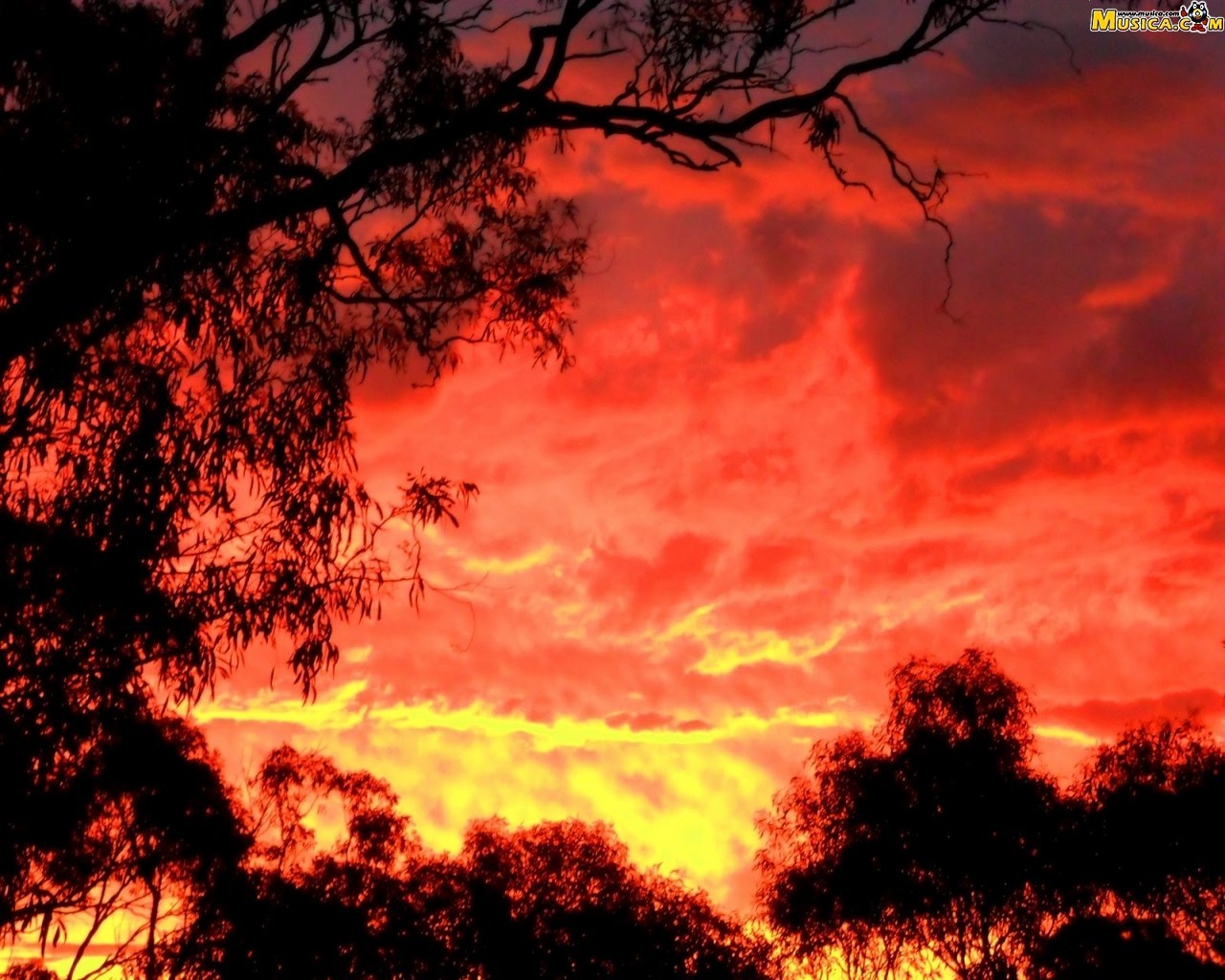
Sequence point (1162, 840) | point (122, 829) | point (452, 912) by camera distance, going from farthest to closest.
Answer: point (452, 912) < point (1162, 840) < point (122, 829)

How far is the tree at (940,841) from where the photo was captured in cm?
2977

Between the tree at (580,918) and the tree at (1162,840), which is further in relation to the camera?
the tree at (580,918)

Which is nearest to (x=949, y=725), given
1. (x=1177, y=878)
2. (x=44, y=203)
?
(x=1177, y=878)

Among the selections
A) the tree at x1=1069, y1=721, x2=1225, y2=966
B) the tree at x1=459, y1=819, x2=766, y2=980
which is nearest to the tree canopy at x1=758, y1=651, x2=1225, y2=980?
the tree at x1=1069, y1=721, x2=1225, y2=966

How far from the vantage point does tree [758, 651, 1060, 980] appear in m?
29.8

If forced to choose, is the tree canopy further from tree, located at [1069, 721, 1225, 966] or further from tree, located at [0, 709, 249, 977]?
tree, located at [0, 709, 249, 977]

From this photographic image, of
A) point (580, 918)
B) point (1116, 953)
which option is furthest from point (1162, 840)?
point (580, 918)

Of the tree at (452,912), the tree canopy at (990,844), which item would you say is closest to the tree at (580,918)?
the tree at (452,912)

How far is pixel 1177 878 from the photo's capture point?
1132 inches

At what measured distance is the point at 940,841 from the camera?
97.1 feet

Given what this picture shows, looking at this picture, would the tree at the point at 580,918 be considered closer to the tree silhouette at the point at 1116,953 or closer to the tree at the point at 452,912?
the tree at the point at 452,912

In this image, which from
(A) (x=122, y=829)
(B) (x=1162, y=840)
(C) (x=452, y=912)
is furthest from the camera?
(C) (x=452, y=912)

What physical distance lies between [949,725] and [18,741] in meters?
24.7

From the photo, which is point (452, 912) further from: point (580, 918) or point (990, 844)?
point (990, 844)
